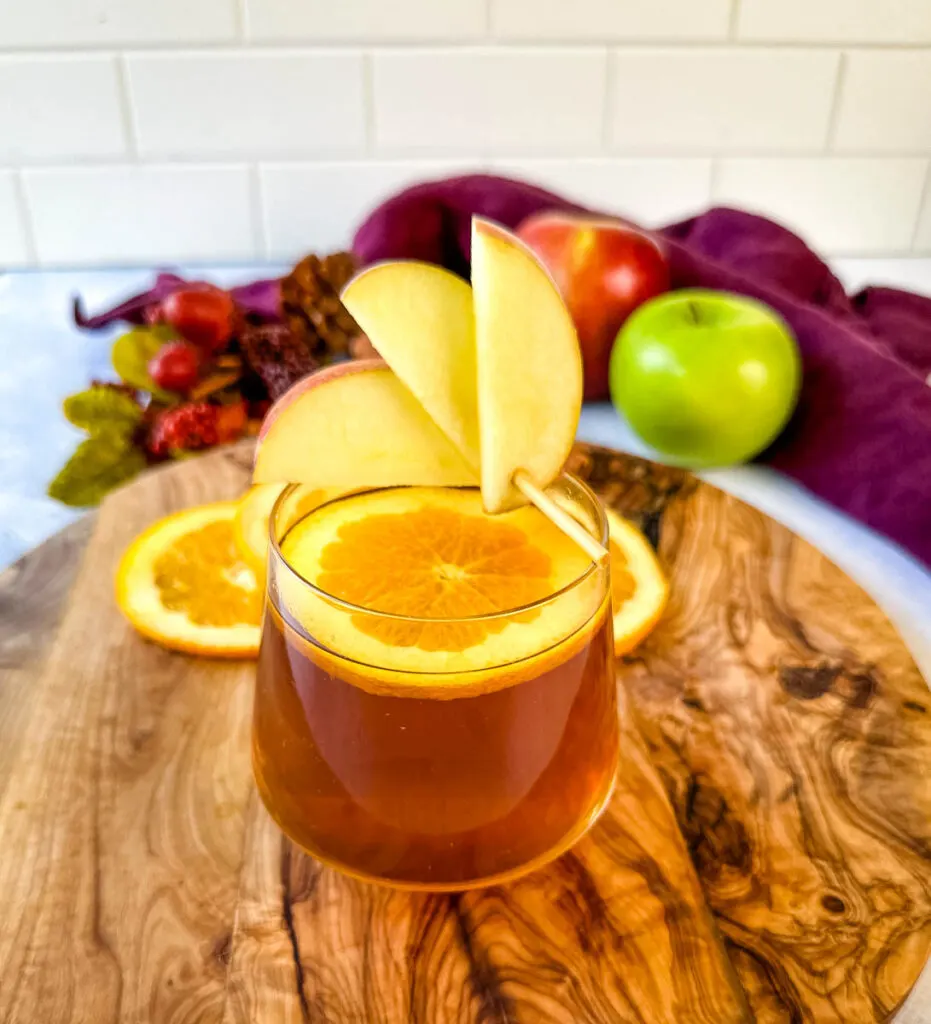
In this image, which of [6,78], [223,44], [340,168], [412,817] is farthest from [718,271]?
[6,78]

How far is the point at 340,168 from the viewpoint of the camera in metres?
1.25

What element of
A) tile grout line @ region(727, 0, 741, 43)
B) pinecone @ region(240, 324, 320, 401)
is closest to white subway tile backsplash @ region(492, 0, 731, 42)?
tile grout line @ region(727, 0, 741, 43)

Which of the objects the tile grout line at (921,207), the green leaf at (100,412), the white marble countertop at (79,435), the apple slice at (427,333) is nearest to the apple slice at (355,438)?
the apple slice at (427,333)

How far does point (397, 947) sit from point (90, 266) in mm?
1131

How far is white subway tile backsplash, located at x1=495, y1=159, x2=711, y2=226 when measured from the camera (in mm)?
1270

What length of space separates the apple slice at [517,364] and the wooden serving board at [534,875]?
0.61 feet

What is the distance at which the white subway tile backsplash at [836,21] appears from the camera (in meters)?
1.17

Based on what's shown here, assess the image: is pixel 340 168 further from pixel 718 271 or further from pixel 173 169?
pixel 718 271

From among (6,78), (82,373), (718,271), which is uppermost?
(6,78)

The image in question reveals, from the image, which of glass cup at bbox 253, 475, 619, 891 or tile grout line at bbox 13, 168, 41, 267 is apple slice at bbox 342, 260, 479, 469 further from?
tile grout line at bbox 13, 168, 41, 267

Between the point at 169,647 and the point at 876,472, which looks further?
the point at 876,472

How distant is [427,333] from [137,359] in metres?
0.59

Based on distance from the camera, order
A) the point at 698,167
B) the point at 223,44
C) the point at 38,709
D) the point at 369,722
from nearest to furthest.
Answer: the point at 369,722
the point at 38,709
the point at 223,44
the point at 698,167

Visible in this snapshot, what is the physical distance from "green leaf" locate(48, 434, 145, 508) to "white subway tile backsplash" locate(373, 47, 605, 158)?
0.58 meters
